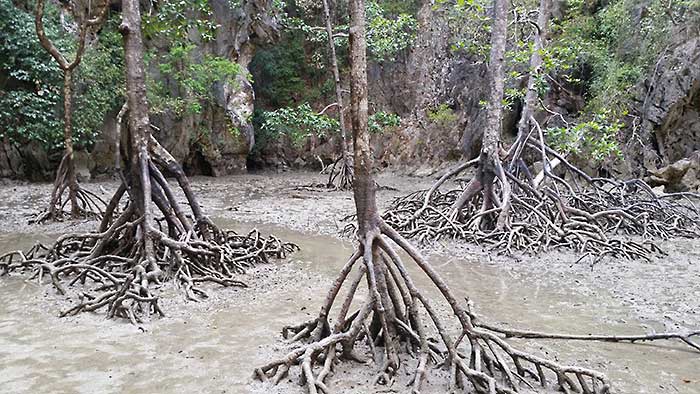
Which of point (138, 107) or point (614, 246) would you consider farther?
point (614, 246)

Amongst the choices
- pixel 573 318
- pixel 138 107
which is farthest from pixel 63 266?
pixel 573 318

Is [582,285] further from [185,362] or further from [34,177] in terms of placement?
[34,177]

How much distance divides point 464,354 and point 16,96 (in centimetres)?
1230

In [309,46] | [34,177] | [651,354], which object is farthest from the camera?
[309,46]

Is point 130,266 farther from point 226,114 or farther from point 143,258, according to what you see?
point 226,114

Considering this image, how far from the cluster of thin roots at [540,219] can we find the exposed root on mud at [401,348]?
3943 mm

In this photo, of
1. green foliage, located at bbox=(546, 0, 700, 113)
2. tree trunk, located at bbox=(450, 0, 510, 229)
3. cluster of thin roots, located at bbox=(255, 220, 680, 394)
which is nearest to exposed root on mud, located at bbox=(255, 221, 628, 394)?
cluster of thin roots, located at bbox=(255, 220, 680, 394)

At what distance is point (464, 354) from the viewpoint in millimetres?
3629

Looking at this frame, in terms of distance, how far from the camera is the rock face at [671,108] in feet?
41.0

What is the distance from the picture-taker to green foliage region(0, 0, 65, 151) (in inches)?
463

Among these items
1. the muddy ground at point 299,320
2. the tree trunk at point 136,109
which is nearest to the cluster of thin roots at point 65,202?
the muddy ground at point 299,320

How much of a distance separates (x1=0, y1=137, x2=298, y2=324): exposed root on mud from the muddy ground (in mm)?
176

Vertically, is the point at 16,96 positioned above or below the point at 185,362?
above

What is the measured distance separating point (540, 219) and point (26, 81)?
11.9 metres
